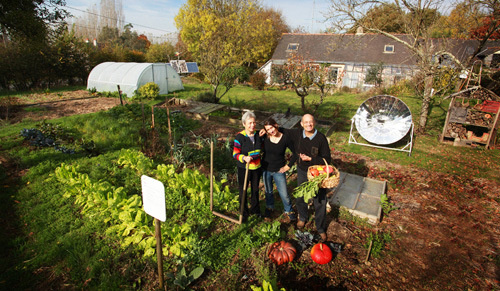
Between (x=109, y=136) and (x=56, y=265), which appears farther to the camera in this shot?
(x=109, y=136)

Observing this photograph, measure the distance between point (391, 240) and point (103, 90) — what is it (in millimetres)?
17927

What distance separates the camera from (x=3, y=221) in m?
4.26

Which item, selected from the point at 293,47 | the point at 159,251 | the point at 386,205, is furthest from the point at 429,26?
the point at 293,47

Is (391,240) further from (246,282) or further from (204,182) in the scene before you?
(204,182)

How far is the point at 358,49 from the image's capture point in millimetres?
22844

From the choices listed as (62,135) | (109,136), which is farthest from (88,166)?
(62,135)

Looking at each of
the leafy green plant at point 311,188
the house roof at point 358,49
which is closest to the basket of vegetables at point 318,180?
Result: the leafy green plant at point 311,188

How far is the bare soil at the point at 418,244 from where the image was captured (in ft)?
11.1

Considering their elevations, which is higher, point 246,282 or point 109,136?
point 109,136

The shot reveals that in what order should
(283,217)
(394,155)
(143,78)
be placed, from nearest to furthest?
1. (283,217)
2. (394,155)
3. (143,78)

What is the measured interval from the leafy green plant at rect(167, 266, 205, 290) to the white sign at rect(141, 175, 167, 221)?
0.98 m

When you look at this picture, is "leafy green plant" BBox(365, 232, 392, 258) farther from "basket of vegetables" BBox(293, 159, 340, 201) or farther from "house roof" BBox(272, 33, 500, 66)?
"house roof" BBox(272, 33, 500, 66)

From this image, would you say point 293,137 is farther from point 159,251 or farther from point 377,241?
point 159,251

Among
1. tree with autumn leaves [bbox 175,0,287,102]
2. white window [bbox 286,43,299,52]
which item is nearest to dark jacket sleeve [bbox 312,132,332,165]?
tree with autumn leaves [bbox 175,0,287,102]
